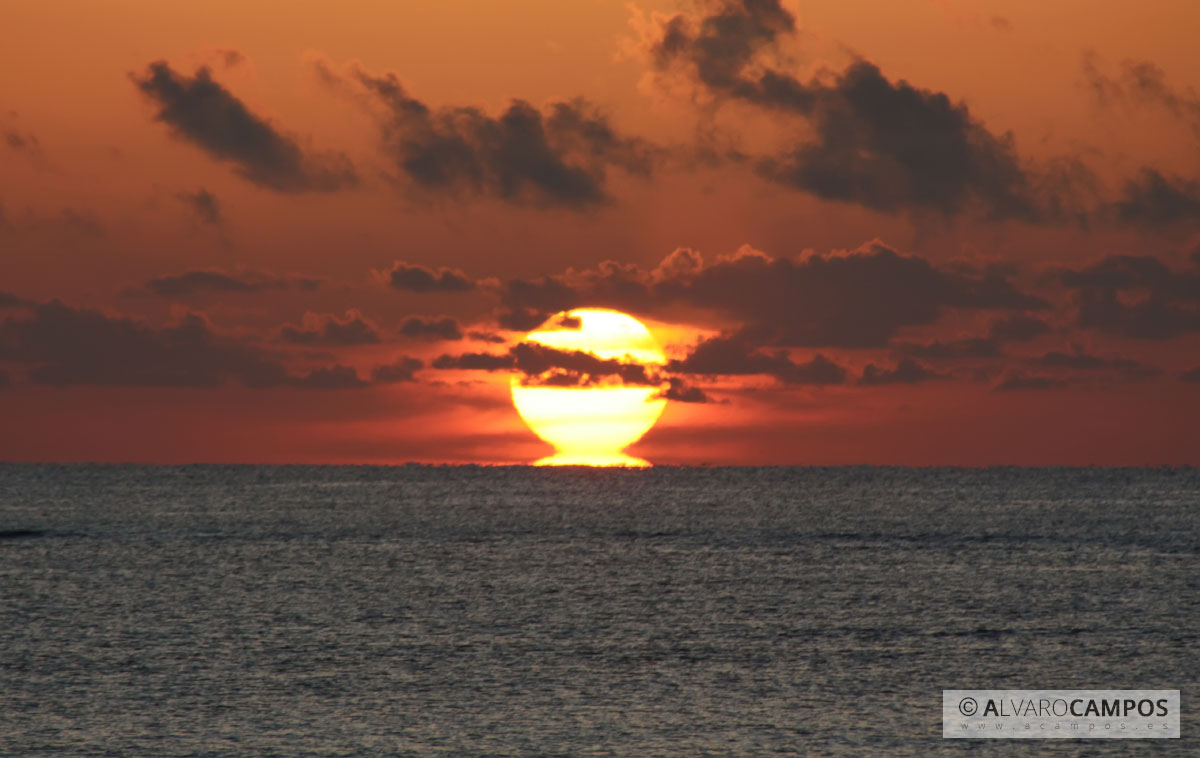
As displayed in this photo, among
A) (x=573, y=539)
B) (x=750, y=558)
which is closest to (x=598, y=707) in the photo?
(x=750, y=558)

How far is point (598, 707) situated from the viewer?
35625 mm

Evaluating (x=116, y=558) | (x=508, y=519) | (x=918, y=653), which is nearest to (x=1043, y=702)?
(x=918, y=653)

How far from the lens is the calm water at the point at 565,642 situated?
32.5 metres

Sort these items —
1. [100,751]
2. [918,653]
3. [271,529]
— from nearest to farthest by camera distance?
[100,751]
[918,653]
[271,529]

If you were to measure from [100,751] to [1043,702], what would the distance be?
22.8 meters

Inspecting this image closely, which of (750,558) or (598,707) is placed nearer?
(598,707)

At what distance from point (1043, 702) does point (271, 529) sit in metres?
90.4

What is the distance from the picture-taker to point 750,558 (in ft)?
282

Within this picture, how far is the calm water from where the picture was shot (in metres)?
32.5

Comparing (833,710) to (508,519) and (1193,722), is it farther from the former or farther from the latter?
(508,519)

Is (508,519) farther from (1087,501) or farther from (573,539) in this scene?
(1087,501)

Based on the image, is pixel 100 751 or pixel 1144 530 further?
pixel 1144 530

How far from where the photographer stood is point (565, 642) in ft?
154

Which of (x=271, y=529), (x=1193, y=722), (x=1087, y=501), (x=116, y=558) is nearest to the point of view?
(x=1193, y=722)
